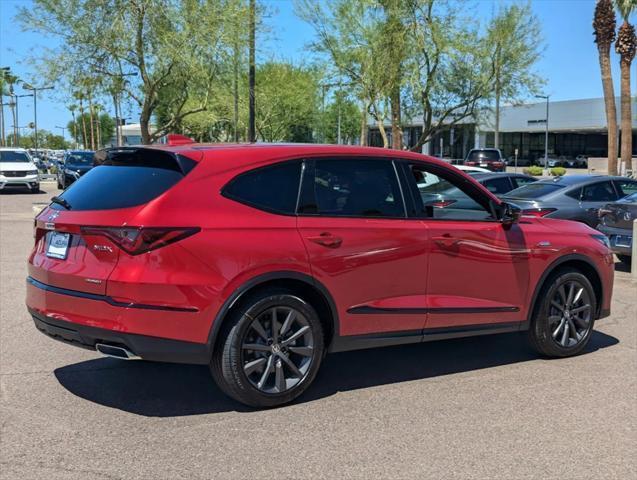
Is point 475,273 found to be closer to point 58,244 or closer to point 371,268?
point 371,268

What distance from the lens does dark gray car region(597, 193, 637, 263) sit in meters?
10.7

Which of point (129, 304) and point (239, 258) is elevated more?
point (239, 258)

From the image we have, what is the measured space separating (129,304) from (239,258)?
2.40 ft

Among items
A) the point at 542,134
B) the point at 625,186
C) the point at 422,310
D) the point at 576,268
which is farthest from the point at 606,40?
the point at 542,134

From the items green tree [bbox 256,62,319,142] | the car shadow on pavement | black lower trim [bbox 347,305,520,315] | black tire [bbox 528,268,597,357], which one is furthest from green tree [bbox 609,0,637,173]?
black lower trim [bbox 347,305,520,315]

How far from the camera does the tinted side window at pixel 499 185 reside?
15.0 metres

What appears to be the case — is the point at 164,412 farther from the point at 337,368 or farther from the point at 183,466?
the point at 337,368

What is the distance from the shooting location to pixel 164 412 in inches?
180

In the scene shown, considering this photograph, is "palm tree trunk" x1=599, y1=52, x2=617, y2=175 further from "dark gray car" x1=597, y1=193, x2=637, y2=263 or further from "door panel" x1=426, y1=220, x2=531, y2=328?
"door panel" x1=426, y1=220, x2=531, y2=328

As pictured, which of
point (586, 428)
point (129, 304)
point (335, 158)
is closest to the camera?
A: point (129, 304)

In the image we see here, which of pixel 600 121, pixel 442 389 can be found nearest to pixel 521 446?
pixel 442 389

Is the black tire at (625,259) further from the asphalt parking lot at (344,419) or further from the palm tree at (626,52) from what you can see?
the palm tree at (626,52)

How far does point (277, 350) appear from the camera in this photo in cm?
457

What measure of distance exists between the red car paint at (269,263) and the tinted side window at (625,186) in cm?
832
